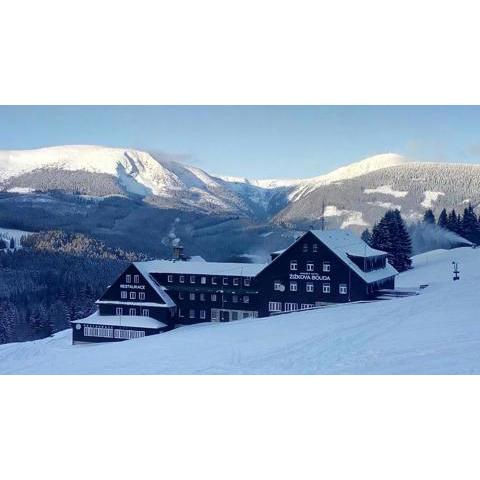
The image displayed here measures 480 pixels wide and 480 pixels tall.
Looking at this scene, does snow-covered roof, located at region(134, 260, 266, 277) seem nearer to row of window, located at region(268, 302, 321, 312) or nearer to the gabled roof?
the gabled roof


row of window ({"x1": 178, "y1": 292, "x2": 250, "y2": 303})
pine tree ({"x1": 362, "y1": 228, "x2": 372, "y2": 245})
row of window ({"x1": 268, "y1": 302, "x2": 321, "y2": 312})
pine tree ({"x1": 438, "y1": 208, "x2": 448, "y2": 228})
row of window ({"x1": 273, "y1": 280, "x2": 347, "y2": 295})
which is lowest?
row of window ({"x1": 268, "y1": 302, "x2": 321, "y2": 312})

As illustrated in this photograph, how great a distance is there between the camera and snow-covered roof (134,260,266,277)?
32.4 feet

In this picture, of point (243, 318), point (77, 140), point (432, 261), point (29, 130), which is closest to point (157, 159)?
point (77, 140)

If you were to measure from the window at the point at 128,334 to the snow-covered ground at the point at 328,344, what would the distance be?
9cm

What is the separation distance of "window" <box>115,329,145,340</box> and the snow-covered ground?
3.5 inches

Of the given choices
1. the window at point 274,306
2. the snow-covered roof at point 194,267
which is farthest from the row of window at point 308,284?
the snow-covered roof at point 194,267

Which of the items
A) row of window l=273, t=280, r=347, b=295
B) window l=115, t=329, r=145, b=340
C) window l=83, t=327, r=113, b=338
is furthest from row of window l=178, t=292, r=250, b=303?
window l=83, t=327, r=113, b=338

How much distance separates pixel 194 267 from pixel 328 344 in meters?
1.95

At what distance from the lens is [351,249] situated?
977cm

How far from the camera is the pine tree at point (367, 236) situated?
32.5 ft

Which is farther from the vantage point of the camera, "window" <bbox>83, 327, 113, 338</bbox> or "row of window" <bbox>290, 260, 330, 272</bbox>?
"window" <bbox>83, 327, 113, 338</bbox>

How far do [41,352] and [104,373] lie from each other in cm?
91

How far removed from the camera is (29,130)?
975 centimetres

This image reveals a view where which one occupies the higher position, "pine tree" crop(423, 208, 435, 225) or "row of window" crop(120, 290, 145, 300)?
"pine tree" crop(423, 208, 435, 225)
